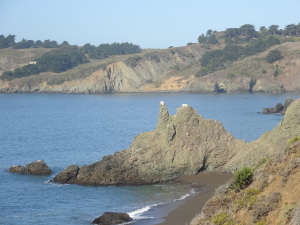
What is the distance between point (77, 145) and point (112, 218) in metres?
30.0

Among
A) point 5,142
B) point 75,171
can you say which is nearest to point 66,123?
point 5,142

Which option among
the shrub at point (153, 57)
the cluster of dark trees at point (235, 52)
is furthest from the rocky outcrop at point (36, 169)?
the shrub at point (153, 57)

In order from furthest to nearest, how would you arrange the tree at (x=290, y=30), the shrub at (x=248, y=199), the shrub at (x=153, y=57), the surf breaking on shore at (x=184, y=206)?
1. the tree at (x=290, y=30)
2. the shrub at (x=153, y=57)
3. the surf breaking on shore at (x=184, y=206)
4. the shrub at (x=248, y=199)

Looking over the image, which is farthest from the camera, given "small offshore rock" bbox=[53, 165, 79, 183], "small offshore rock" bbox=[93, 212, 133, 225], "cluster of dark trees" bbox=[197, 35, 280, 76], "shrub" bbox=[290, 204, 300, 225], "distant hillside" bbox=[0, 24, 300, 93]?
"cluster of dark trees" bbox=[197, 35, 280, 76]

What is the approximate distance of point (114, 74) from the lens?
6663 inches

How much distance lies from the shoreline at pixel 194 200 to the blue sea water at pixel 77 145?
2.44ft

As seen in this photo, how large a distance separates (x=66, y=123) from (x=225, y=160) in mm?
47640

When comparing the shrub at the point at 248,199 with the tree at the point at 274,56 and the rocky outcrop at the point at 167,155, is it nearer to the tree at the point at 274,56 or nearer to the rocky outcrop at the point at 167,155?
the rocky outcrop at the point at 167,155

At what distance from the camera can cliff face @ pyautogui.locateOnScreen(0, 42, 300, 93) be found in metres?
155

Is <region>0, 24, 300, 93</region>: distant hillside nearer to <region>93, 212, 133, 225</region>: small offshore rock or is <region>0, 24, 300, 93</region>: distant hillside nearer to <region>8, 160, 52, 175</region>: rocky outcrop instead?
<region>8, 160, 52, 175</region>: rocky outcrop

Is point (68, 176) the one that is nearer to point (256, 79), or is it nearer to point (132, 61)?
point (256, 79)

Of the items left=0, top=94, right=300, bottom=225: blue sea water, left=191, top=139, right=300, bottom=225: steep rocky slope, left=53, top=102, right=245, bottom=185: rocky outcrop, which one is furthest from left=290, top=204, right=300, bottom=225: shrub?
left=53, top=102, right=245, bottom=185: rocky outcrop

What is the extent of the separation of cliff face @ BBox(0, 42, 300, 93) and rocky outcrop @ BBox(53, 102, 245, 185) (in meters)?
114

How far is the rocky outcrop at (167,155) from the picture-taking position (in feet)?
130
